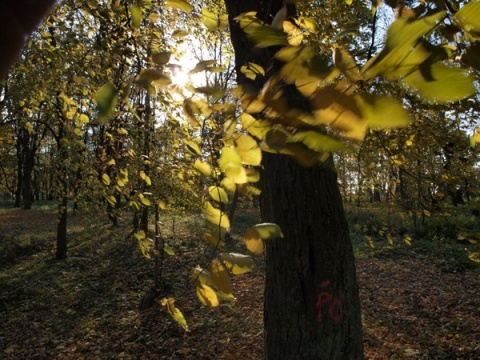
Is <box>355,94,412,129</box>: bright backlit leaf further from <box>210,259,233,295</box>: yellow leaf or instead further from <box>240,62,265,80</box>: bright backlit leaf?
<box>240,62,265,80</box>: bright backlit leaf

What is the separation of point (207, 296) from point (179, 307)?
765 centimetres

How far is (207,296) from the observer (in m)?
0.93

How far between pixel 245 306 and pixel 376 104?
324 inches

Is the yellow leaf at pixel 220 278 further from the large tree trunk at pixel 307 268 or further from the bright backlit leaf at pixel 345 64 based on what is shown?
the large tree trunk at pixel 307 268

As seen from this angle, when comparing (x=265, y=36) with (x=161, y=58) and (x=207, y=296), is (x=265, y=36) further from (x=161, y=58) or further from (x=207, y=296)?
(x=207, y=296)

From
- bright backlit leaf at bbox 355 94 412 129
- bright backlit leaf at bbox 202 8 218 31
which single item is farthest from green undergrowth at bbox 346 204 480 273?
bright backlit leaf at bbox 355 94 412 129

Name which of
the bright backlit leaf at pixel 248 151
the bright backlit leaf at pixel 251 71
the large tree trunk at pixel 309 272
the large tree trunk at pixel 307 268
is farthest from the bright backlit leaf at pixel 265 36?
the large tree trunk at pixel 309 272

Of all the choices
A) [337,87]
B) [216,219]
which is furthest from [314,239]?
[337,87]

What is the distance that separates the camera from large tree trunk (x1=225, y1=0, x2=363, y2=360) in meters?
2.23

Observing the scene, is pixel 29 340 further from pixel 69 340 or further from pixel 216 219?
pixel 216 219

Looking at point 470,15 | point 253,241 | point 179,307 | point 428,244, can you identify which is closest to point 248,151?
point 253,241

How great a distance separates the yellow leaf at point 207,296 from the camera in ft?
3.03

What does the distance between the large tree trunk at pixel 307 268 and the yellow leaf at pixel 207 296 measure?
4.70 ft

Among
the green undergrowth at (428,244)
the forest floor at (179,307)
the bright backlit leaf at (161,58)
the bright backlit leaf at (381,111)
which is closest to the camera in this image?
the bright backlit leaf at (381,111)
